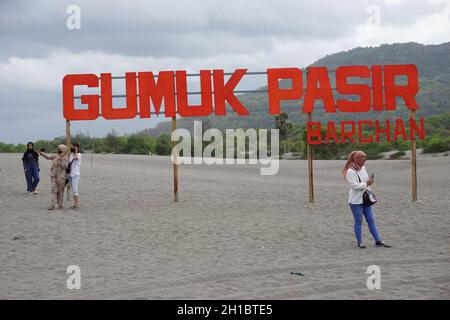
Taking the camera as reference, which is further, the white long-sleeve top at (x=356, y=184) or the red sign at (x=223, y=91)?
the red sign at (x=223, y=91)

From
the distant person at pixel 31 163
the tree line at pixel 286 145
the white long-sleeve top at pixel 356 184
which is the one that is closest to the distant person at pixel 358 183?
the white long-sleeve top at pixel 356 184

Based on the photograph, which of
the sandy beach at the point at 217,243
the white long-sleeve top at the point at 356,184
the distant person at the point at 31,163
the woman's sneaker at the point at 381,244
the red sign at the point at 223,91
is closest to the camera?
the sandy beach at the point at 217,243

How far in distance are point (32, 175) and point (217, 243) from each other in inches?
435

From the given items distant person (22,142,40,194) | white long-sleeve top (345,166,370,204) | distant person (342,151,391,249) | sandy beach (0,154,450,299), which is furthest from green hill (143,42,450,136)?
white long-sleeve top (345,166,370,204)

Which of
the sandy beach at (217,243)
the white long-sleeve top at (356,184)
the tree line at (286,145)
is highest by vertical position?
the tree line at (286,145)

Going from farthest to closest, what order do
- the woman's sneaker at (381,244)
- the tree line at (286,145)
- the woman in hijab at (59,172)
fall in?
1. the tree line at (286,145)
2. the woman in hijab at (59,172)
3. the woman's sneaker at (381,244)

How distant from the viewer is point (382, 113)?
338 feet

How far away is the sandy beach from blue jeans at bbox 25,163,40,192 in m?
0.43

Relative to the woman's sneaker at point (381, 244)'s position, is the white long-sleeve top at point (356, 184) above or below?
above

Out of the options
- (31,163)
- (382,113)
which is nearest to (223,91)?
(31,163)

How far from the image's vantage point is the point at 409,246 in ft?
41.2

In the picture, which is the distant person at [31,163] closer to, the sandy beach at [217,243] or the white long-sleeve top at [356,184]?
the sandy beach at [217,243]

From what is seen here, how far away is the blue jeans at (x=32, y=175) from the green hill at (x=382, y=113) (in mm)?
58708

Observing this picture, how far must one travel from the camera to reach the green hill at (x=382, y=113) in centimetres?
10606
